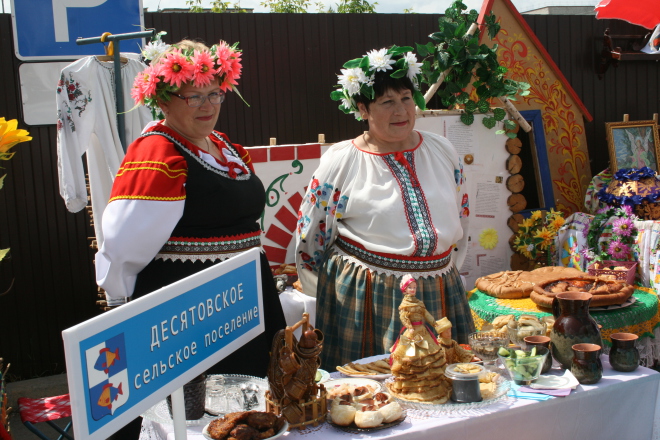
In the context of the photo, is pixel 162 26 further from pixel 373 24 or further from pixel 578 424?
pixel 578 424

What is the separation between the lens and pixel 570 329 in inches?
80.4

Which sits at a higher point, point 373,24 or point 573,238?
point 373,24

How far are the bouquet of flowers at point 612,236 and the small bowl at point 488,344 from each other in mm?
2558

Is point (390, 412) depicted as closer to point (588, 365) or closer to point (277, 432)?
point (277, 432)

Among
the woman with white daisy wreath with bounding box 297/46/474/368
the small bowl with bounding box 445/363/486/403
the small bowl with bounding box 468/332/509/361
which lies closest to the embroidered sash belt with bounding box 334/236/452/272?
the woman with white daisy wreath with bounding box 297/46/474/368

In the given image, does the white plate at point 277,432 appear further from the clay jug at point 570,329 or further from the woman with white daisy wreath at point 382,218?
the woman with white daisy wreath at point 382,218

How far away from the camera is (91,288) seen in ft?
15.2

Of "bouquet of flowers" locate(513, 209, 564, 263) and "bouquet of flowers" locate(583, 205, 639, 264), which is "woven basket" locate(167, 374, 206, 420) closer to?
"bouquet of flowers" locate(583, 205, 639, 264)

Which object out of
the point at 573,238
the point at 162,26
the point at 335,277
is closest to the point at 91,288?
the point at 162,26

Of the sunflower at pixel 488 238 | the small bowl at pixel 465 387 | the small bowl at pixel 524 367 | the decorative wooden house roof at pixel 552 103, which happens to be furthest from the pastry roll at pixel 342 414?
the decorative wooden house roof at pixel 552 103

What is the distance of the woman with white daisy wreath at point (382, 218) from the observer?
2633mm

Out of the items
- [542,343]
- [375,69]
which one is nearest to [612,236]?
[375,69]

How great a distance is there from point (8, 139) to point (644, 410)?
230cm

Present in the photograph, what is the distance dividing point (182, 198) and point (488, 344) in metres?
1.08
